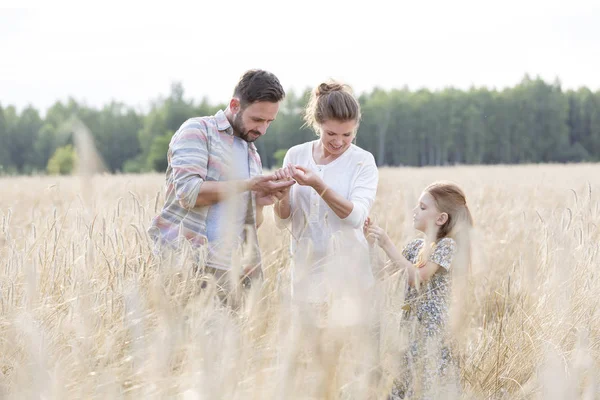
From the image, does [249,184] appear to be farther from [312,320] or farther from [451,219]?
[312,320]

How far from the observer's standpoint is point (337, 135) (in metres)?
2.53

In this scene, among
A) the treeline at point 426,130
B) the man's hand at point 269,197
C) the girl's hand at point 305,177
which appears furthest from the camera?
the treeline at point 426,130

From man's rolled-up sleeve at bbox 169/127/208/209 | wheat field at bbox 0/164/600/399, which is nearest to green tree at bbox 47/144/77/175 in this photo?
wheat field at bbox 0/164/600/399

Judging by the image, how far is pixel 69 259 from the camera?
8.01 feet

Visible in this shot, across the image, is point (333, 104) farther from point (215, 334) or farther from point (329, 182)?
point (215, 334)

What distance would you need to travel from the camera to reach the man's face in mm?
2518

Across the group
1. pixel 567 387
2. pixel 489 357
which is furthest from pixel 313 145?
pixel 567 387

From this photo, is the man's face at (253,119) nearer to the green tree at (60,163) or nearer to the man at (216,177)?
the man at (216,177)

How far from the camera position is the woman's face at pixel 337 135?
251 cm

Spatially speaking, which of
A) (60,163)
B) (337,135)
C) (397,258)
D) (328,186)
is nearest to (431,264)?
(397,258)

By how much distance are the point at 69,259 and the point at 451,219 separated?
1.43m

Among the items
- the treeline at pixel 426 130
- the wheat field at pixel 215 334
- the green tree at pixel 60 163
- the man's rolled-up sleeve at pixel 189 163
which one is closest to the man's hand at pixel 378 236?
the wheat field at pixel 215 334

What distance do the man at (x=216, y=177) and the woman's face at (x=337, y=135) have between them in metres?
0.21

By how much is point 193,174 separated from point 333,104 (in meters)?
0.58
